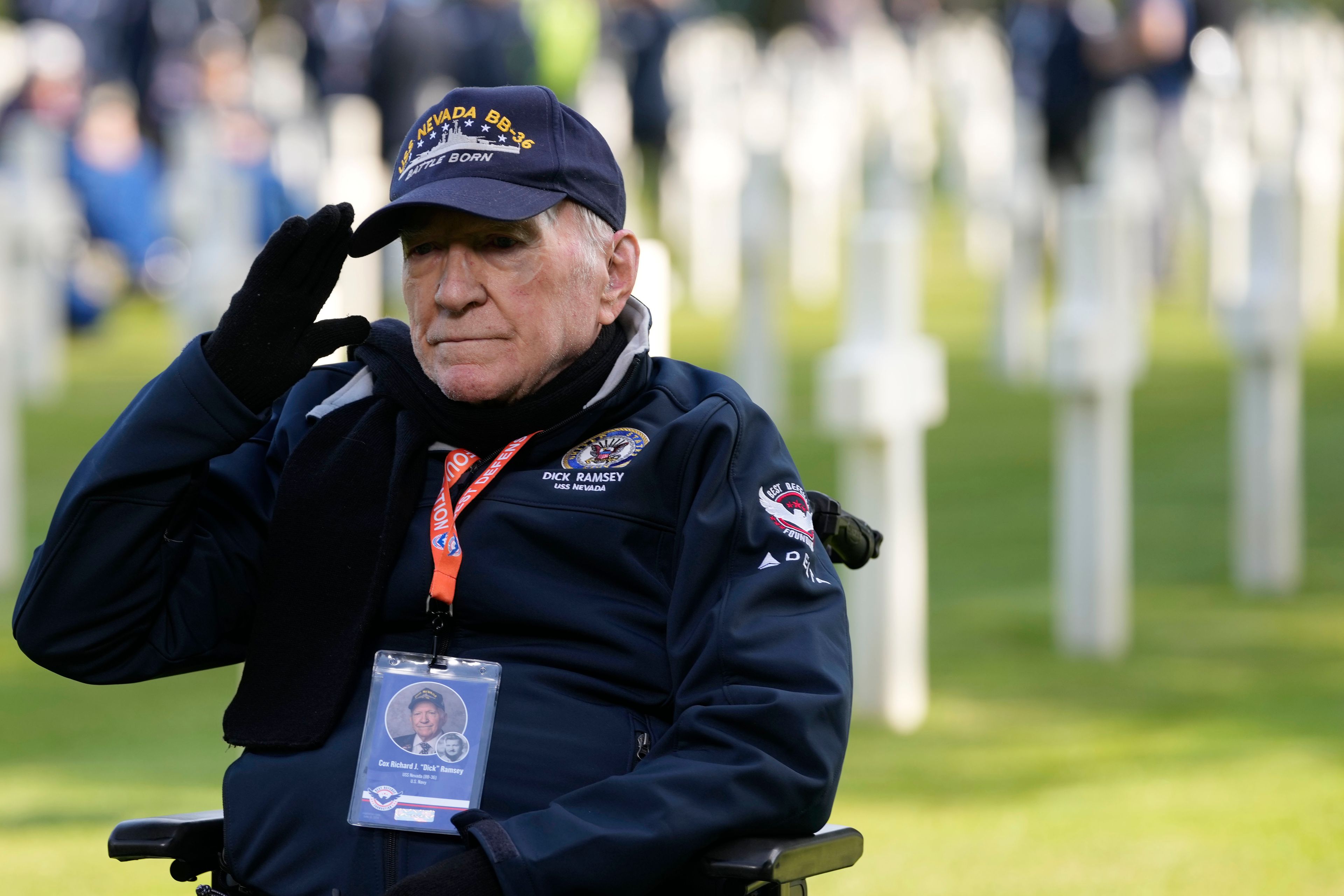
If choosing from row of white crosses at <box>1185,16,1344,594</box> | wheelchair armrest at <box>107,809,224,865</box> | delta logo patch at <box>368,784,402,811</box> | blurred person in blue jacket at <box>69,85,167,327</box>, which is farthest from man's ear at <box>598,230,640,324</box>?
blurred person in blue jacket at <box>69,85,167,327</box>

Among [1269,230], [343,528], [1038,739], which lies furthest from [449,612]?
[1269,230]

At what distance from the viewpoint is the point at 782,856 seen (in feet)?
7.55

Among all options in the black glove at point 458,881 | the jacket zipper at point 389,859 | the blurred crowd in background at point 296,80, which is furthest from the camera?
the blurred crowd in background at point 296,80

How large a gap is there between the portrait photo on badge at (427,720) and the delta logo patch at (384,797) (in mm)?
55

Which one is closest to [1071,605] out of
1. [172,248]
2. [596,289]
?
[596,289]

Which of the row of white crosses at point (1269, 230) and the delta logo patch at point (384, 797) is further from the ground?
the row of white crosses at point (1269, 230)

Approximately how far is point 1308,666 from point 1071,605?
2.37 ft

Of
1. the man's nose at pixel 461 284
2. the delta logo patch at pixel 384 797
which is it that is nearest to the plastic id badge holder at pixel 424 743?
the delta logo patch at pixel 384 797

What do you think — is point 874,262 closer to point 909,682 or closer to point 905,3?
point 909,682

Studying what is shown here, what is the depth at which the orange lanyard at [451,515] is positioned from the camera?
8.38ft

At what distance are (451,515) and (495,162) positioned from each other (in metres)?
0.48

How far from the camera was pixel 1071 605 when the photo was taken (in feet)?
19.5

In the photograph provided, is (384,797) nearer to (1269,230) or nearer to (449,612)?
(449,612)

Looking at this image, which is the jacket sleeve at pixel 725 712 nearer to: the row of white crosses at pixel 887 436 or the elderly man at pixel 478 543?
the elderly man at pixel 478 543
